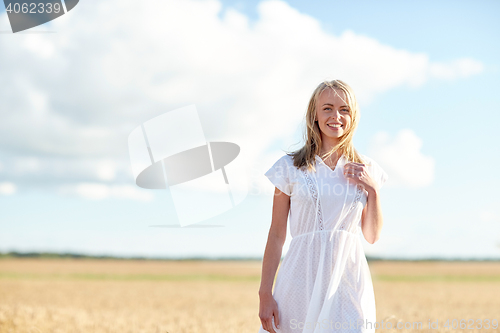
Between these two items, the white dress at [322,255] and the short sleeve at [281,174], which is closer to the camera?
the white dress at [322,255]

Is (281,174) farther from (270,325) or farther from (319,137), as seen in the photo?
(270,325)

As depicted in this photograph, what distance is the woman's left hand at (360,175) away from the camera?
2.62 m

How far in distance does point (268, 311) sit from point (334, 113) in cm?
134

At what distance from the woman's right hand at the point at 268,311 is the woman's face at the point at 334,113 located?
44.8 inches

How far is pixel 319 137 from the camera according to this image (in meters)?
2.88

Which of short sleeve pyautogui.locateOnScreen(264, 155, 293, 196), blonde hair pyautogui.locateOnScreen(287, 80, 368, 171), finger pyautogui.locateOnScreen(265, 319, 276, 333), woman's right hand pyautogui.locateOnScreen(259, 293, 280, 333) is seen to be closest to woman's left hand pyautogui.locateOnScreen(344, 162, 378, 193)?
blonde hair pyautogui.locateOnScreen(287, 80, 368, 171)

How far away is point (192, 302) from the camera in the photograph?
14539 mm

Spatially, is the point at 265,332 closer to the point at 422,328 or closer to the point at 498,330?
the point at 422,328

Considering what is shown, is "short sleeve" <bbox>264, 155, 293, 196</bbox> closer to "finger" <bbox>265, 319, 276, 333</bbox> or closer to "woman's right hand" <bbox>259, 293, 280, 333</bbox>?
"woman's right hand" <bbox>259, 293, 280, 333</bbox>

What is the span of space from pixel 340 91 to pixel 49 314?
6.17m

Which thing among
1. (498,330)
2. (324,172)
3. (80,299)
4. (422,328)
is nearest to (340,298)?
(324,172)

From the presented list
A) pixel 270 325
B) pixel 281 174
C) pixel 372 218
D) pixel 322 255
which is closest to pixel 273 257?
pixel 322 255

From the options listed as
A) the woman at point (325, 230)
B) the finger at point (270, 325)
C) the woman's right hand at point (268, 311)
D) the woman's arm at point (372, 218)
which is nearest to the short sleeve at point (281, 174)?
the woman at point (325, 230)

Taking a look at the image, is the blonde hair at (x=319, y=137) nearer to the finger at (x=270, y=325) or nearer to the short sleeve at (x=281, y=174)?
the short sleeve at (x=281, y=174)
